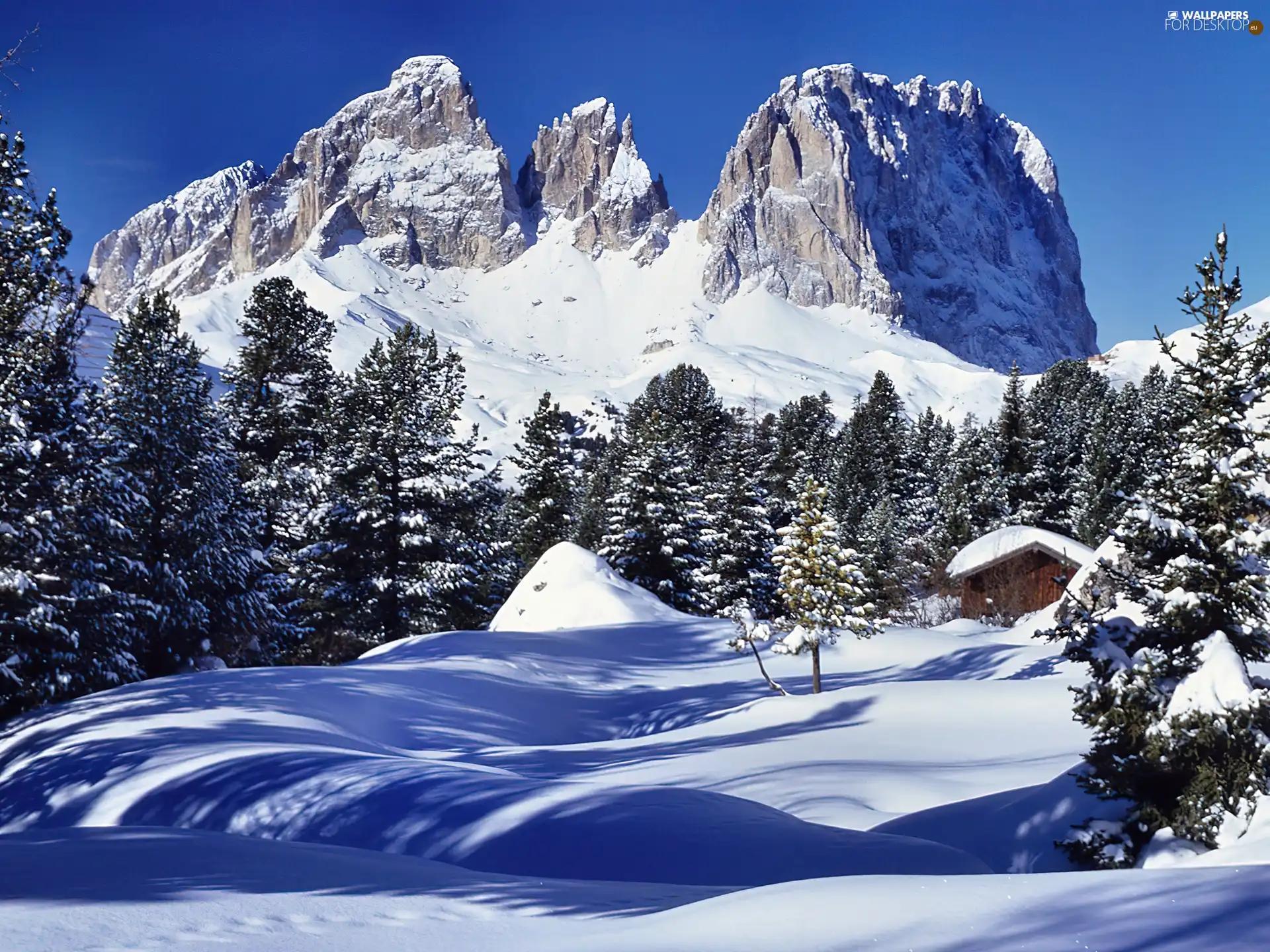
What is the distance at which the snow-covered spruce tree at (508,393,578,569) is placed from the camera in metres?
40.1

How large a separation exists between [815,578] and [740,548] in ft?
62.1

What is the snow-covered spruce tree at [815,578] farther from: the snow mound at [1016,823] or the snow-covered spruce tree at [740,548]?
the snow-covered spruce tree at [740,548]

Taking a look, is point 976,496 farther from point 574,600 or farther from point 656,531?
point 574,600

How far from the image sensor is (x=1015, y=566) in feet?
117

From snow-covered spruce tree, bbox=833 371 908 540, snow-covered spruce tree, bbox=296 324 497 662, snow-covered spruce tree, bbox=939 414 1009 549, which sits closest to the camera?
snow-covered spruce tree, bbox=296 324 497 662

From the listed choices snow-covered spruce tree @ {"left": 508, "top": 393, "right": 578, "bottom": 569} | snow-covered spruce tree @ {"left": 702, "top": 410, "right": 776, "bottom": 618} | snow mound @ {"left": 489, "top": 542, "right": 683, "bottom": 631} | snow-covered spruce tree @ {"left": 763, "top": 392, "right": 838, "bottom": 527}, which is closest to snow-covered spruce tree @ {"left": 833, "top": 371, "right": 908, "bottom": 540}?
snow-covered spruce tree @ {"left": 763, "top": 392, "right": 838, "bottom": 527}

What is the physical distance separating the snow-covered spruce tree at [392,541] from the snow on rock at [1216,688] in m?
22.8

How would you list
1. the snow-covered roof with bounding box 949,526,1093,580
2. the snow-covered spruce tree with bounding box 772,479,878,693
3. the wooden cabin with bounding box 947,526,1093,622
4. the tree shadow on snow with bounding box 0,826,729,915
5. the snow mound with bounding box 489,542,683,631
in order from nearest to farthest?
the tree shadow on snow with bounding box 0,826,729,915 < the snow-covered spruce tree with bounding box 772,479,878,693 < the snow mound with bounding box 489,542,683,631 < the snow-covered roof with bounding box 949,526,1093,580 < the wooden cabin with bounding box 947,526,1093,622

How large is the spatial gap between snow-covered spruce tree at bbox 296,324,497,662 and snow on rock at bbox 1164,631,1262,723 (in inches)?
898

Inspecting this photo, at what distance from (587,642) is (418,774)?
1636 cm

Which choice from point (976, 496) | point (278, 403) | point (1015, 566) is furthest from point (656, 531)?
point (976, 496)

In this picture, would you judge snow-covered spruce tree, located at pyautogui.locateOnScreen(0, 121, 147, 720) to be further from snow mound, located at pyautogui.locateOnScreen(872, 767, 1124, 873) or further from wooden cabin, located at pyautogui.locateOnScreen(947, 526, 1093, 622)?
wooden cabin, located at pyautogui.locateOnScreen(947, 526, 1093, 622)

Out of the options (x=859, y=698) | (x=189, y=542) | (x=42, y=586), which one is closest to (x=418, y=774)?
(x=42, y=586)

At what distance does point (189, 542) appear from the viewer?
19609 mm
